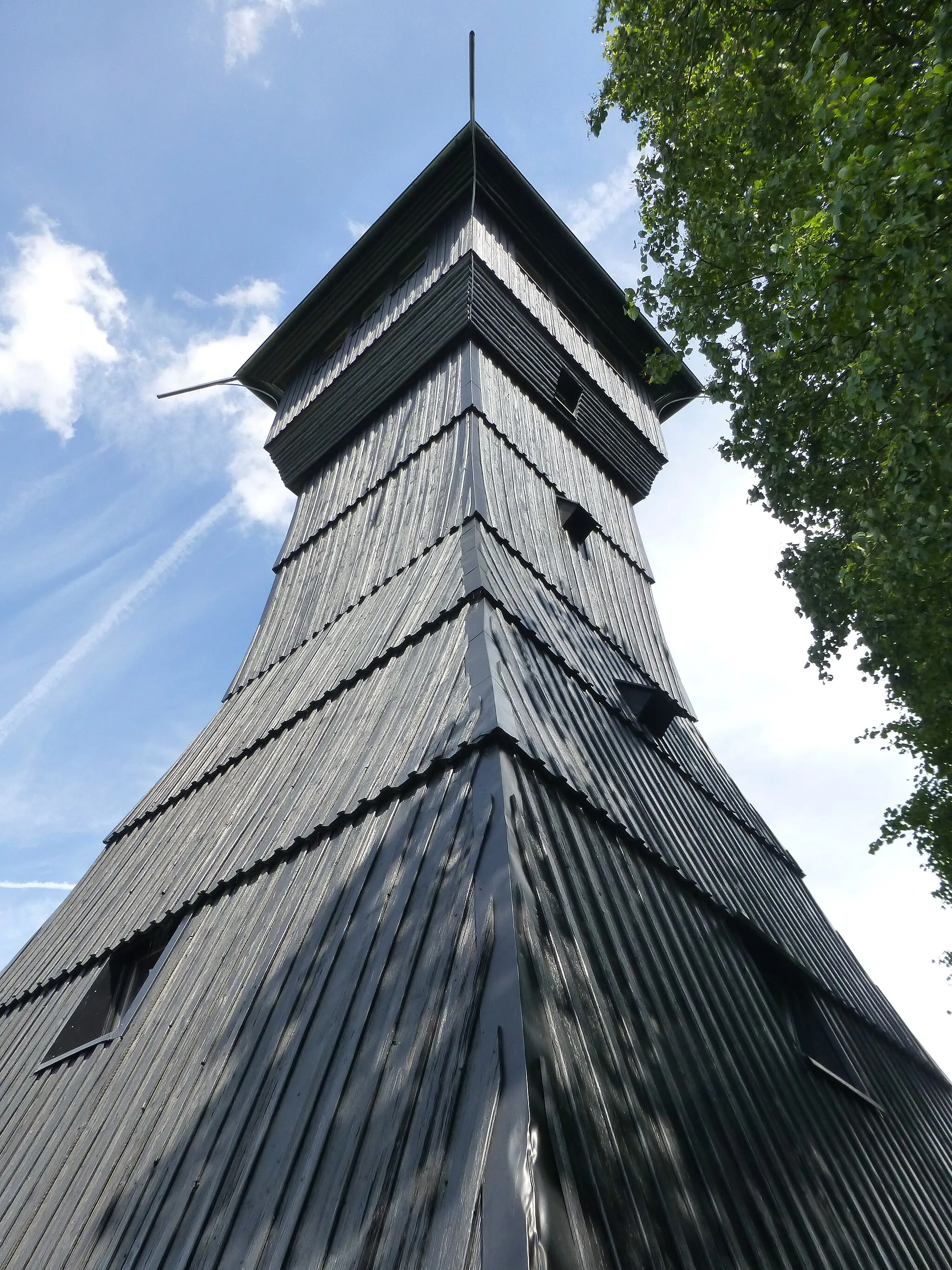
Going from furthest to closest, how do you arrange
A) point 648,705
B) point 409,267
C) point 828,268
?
point 409,267 → point 648,705 → point 828,268

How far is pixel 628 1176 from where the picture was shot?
9.27ft

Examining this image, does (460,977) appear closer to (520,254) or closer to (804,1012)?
(804,1012)

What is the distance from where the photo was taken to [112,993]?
6.17 metres

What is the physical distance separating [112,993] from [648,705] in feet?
15.2

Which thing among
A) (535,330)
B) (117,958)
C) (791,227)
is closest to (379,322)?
(535,330)

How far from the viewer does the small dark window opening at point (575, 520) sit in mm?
9062

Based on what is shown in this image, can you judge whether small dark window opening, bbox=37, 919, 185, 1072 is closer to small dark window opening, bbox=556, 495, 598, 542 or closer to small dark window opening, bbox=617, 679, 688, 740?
small dark window opening, bbox=617, 679, 688, 740

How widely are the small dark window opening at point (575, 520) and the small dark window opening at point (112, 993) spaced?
17.8ft

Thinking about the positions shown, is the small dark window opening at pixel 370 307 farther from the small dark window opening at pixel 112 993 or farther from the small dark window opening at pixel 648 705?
the small dark window opening at pixel 112 993

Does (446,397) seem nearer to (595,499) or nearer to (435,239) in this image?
(595,499)

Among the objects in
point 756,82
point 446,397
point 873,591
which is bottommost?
point 873,591

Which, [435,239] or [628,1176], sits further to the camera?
[435,239]

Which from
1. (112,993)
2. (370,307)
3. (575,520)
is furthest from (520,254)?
(112,993)

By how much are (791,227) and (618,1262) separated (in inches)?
228
